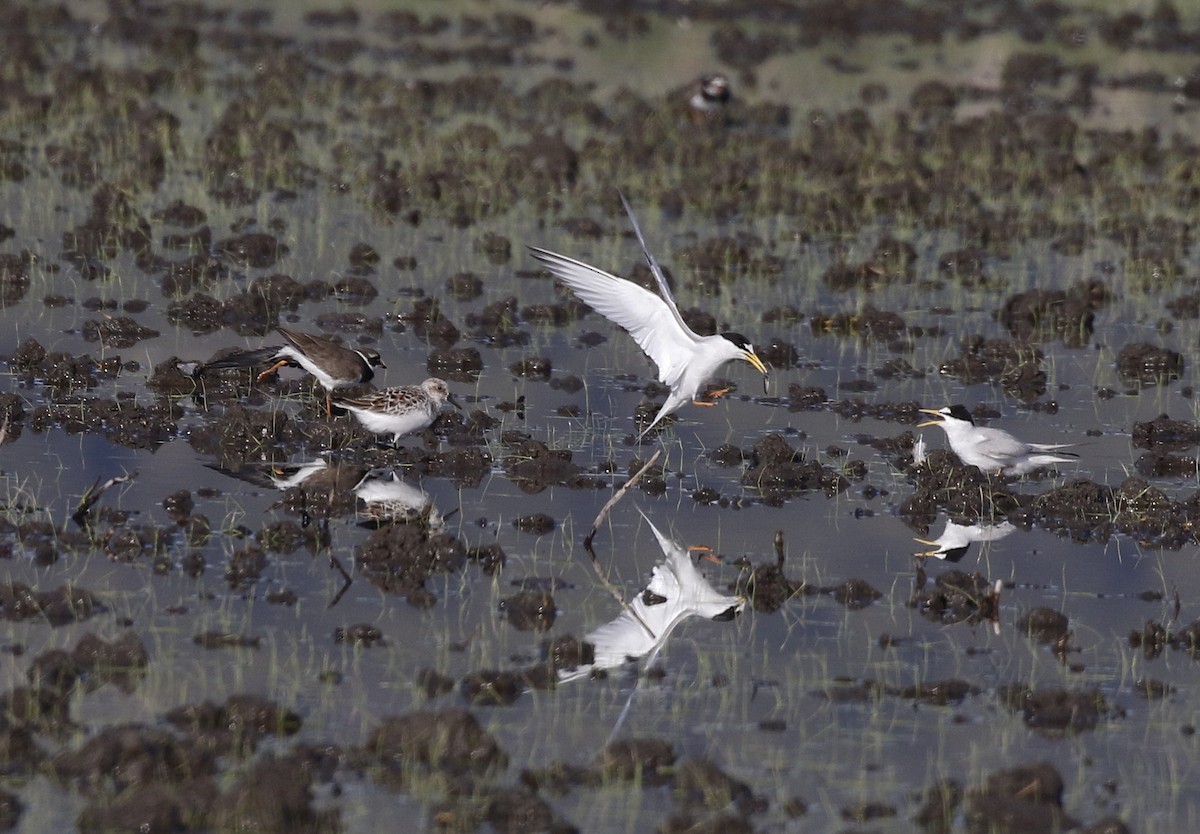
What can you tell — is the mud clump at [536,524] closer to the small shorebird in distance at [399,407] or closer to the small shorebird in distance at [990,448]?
the small shorebird in distance at [399,407]

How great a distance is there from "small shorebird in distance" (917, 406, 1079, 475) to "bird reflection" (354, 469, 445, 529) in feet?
12.2

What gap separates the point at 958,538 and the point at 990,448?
1091 mm

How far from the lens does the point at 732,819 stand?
7.79 metres

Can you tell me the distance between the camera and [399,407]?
12797mm

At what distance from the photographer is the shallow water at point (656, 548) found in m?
8.77

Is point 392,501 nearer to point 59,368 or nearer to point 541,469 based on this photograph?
point 541,469

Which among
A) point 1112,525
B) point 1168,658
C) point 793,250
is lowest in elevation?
point 1168,658

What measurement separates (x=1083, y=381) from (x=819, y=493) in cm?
464

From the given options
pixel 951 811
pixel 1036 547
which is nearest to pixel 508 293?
pixel 1036 547

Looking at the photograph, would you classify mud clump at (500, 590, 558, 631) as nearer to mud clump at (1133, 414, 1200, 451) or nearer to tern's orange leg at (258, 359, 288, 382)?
tern's orange leg at (258, 359, 288, 382)

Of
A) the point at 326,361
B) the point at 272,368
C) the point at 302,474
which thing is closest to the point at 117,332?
the point at 272,368

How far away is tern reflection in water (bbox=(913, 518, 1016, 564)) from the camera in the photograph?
11.9 metres

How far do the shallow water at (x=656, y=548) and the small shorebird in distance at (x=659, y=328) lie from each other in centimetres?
77

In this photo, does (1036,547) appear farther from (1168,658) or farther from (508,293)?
(508,293)
